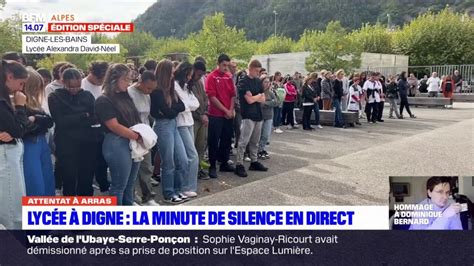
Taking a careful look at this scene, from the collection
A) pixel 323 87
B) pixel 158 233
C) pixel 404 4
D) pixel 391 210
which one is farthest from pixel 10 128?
pixel 323 87

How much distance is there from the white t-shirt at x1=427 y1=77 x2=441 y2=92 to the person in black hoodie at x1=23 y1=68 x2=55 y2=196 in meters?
12.8

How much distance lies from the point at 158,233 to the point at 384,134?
5688 mm

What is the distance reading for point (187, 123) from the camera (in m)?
3.77

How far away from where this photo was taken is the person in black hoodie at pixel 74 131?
2908 millimetres

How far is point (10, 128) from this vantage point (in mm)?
2512

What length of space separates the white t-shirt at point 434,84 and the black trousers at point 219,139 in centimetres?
1066

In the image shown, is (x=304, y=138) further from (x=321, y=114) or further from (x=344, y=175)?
(x=344, y=175)

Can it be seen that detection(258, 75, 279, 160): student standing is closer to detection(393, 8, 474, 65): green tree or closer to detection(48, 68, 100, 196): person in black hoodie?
Answer: detection(48, 68, 100, 196): person in black hoodie

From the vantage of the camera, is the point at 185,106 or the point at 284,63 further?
the point at 284,63

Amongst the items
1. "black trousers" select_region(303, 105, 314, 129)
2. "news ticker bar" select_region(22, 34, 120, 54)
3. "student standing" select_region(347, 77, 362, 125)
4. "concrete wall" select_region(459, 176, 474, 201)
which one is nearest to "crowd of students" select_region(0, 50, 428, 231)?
"news ticker bar" select_region(22, 34, 120, 54)

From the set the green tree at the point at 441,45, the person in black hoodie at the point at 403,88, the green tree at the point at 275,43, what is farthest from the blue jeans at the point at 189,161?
the green tree at the point at 441,45

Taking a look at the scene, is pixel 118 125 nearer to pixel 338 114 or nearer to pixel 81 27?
pixel 81 27

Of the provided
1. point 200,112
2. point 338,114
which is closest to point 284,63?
point 338,114

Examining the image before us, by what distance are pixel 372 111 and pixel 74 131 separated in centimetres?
768
